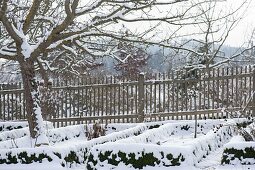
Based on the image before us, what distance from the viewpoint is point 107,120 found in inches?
537

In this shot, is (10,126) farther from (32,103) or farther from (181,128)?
(181,128)

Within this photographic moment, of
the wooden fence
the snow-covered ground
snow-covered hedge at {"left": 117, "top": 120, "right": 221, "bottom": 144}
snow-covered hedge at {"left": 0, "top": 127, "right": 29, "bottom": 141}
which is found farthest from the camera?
the wooden fence

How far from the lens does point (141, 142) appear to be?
802 centimetres

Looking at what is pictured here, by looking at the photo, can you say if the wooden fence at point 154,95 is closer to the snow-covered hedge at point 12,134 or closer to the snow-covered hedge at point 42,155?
the snow-covered hedge at point 12,134

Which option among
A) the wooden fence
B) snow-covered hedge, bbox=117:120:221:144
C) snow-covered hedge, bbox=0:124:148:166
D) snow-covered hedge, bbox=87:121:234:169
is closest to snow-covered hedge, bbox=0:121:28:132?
the wooden fence

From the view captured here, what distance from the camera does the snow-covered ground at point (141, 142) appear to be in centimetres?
660

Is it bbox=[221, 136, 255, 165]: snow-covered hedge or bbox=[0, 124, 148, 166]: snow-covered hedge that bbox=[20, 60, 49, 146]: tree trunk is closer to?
bbox=[0, 124, 148, 166]: snow-covered hedge

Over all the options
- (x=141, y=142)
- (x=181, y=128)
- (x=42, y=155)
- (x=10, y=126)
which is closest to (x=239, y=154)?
(x=141, y=142)

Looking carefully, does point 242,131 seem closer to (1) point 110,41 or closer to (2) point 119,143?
(2) point 119,143

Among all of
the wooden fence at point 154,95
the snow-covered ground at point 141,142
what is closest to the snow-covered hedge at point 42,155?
the snow-covered ground at point 141,142

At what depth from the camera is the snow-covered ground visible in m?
6.60

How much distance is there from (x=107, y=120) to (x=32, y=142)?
5633mm

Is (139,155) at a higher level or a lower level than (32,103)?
lower

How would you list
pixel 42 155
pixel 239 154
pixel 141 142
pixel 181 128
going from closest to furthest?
pixel 239 154
pixel 42 155
pixel 141 142
pixel 181 128
